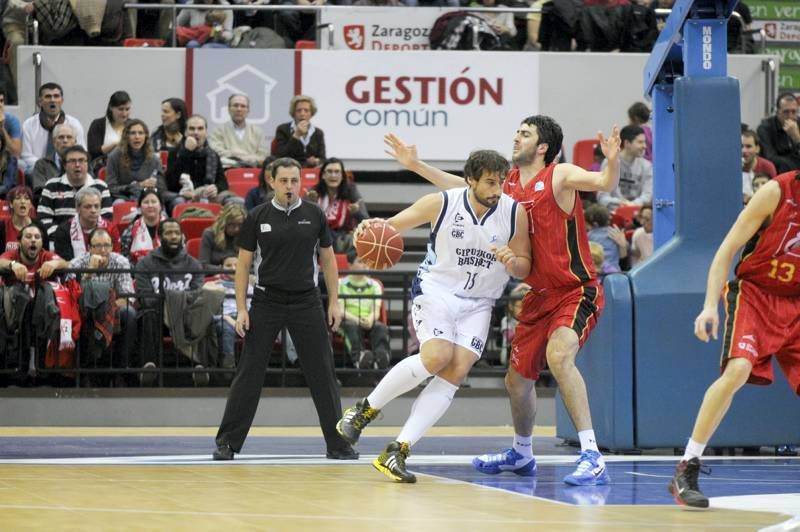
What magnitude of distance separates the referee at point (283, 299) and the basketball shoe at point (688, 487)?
3.25m

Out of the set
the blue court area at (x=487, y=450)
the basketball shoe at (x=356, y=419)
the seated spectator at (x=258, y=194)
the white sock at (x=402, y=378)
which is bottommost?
the blue court area at (x=487, y=450)

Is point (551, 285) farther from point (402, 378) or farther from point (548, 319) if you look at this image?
point (402, 378)

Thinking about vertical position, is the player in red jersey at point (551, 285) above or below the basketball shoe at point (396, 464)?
above

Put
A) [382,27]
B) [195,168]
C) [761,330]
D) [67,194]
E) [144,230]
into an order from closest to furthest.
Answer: [761,330]
[144,230]
[67,194]
[195,168]
[382,27]

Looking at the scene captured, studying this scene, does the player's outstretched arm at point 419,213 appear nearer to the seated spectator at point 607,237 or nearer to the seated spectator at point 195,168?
Answer: the seated spectator at point 607,237

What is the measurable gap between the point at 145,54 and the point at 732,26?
23.1 ft

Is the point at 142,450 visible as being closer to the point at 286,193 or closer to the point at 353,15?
the point at 286,193

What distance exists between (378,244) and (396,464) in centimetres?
124

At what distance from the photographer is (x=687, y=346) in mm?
10266

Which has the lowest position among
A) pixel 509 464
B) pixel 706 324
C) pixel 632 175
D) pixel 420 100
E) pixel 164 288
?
pixel 509 464

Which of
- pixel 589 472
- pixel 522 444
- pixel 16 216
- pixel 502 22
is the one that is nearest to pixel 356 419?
pixel 522 444

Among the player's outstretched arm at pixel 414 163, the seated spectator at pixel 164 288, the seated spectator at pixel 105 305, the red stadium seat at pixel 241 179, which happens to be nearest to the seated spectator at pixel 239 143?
the red stadium seat at pixel 241 179

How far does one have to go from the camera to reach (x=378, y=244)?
850cm

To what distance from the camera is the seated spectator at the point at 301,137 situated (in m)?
15.9
